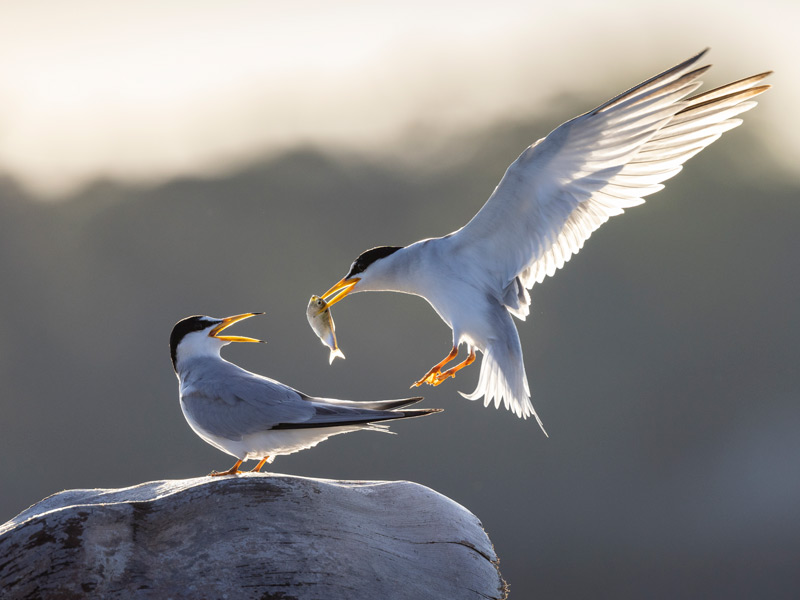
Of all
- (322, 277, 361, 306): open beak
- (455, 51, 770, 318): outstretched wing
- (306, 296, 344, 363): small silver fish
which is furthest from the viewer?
(322, 277, 361, 306): open beak

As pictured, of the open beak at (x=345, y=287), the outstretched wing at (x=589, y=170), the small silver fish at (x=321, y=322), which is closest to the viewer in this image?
the outstretched wing at (x=589, y=170)

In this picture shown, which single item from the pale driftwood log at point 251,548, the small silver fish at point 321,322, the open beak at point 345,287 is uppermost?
the open beak at point 345,287

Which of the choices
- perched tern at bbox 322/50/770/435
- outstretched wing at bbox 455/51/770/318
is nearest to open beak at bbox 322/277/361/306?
perched tern at bbox 322/50/770/435

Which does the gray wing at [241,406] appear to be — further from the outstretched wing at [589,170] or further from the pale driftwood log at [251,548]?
the outstretched wing at [589,170]

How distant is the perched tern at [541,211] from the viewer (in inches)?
187

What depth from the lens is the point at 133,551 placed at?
341 cm

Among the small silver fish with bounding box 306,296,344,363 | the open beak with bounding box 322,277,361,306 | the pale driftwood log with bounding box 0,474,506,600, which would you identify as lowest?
the pale driftwood log with bounding box 0,474,506,600

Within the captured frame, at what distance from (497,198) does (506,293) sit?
0.77 meters

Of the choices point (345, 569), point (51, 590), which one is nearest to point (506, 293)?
point (345, 569)

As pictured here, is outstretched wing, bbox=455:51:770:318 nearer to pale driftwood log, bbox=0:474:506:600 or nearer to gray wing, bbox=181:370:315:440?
gray wing, bbox=181:370:315:440

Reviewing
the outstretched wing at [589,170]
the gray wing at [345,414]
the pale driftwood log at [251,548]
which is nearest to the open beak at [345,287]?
the outstretched wing at [589,170]

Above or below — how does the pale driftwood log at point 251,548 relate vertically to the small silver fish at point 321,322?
below

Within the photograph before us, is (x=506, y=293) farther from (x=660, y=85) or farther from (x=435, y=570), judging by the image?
(x=435, y=570)

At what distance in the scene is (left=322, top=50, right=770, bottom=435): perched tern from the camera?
4758mm
